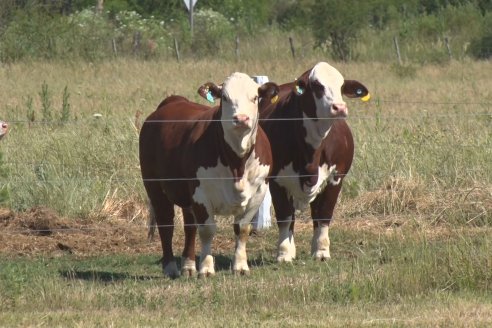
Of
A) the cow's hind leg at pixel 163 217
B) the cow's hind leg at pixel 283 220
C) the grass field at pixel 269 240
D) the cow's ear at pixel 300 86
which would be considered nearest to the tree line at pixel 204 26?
the grass field at pixel 269 240

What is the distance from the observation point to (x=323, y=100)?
11.2 m

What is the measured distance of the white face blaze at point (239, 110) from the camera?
10266mm

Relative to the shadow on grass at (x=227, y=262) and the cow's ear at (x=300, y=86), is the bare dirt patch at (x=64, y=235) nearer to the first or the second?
the shadow on grass at (x=227, y=262)

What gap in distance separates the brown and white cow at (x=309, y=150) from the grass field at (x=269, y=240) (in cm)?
38

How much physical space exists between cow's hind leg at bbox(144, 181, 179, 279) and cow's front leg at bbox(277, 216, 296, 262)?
1.03 m

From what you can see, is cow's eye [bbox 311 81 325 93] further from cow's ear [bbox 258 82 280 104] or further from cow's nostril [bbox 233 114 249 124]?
cow's nostril [bbox 233 114 249 124]

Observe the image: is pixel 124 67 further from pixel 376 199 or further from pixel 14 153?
pixel 376 199

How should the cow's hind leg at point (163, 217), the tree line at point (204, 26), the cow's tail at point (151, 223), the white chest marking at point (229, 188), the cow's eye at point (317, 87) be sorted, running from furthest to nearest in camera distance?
1. the tree line at point (204, 26)
2. the cow's tail at point (151, 223)
3. the cow's hind leg at point (163, 217)
4. the cow's eye at point (317, 87)
5. the white chest marking at point (229, 188)

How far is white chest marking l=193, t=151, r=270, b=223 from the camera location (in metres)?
10.5

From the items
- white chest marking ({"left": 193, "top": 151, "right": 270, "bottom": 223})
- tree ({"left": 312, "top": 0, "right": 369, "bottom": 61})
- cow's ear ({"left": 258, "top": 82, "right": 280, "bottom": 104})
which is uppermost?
cow's ear ({"left": 258, "top": 82, "right": 280, "bottom": 104})

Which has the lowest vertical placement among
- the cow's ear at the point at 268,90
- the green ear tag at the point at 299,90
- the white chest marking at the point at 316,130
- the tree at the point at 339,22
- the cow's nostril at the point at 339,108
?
the tree at the point at 339,22

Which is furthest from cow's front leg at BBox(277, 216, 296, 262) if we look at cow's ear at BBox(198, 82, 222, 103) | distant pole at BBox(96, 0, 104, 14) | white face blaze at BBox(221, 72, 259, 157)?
distant pole at BBox(96, 0, 104, 14)

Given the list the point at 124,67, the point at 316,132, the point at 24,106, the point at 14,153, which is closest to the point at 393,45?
the point at 124,67

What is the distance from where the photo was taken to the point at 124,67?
97.9 ft
